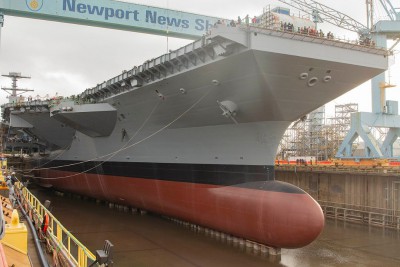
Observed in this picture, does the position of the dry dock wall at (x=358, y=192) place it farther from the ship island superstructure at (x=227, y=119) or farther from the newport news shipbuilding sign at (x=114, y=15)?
the newport news shipbuilding sign at (x=114, y=15)

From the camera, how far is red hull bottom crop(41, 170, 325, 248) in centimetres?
920

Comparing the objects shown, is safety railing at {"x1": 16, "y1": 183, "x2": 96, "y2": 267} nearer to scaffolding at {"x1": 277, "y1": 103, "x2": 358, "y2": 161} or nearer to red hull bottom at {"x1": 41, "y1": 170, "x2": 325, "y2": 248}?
red hull bottom at {"x1": 41, "y1": 170, "x2": 325, "y2": 248}

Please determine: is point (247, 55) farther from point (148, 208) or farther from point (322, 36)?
point (148, 208)

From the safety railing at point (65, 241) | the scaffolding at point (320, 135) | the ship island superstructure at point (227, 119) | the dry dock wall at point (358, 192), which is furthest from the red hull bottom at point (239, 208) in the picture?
the scaffolding at point (320, 135)

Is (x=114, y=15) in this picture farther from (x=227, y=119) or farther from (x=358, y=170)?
(x=358, y=170)

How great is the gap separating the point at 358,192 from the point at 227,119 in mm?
8603

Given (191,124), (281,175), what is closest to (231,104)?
(191,124)

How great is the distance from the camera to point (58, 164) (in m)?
20.9

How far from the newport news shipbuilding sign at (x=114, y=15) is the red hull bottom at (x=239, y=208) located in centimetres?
690

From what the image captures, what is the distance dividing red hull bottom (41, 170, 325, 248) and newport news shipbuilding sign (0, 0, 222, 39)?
272 inches

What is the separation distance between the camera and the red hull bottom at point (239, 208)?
920 cm

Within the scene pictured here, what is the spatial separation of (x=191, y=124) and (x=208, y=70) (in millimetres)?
2290

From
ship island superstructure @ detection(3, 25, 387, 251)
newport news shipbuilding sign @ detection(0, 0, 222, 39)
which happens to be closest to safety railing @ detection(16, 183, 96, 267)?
ship island superstructure @ detection(3, 25, 387, 251)

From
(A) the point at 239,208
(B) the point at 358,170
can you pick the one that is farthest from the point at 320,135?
(A) the point at 239,208
